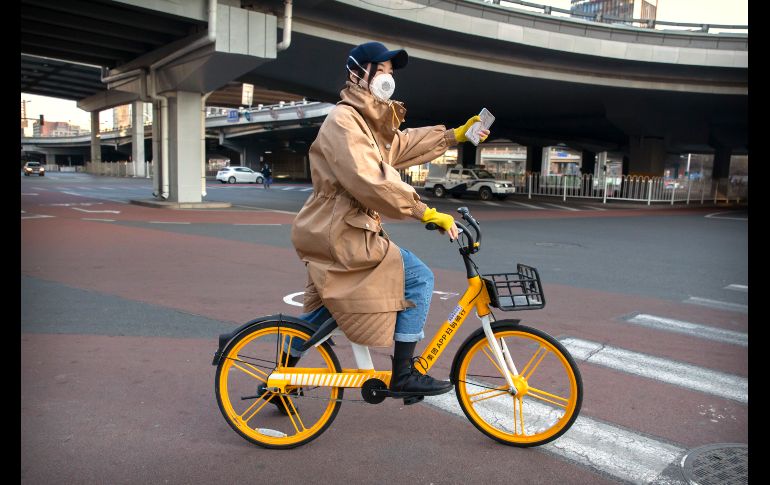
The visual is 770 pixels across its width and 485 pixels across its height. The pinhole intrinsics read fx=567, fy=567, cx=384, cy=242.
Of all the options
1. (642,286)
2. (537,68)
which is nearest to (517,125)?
(537,68)

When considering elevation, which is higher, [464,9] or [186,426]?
[464,9]

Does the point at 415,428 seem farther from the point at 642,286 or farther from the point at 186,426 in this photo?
the point at 642,286

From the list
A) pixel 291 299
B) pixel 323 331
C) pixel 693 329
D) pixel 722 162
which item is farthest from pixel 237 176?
pixel 323 331

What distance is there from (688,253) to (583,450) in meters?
9.88

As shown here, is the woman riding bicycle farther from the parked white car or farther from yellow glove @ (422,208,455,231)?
the parked white car

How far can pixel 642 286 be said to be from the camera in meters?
7.93

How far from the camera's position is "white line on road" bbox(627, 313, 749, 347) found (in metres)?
5.44

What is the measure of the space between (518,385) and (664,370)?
76.7 inches

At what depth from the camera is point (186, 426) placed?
3.33 metres

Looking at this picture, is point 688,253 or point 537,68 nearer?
point 688,253
